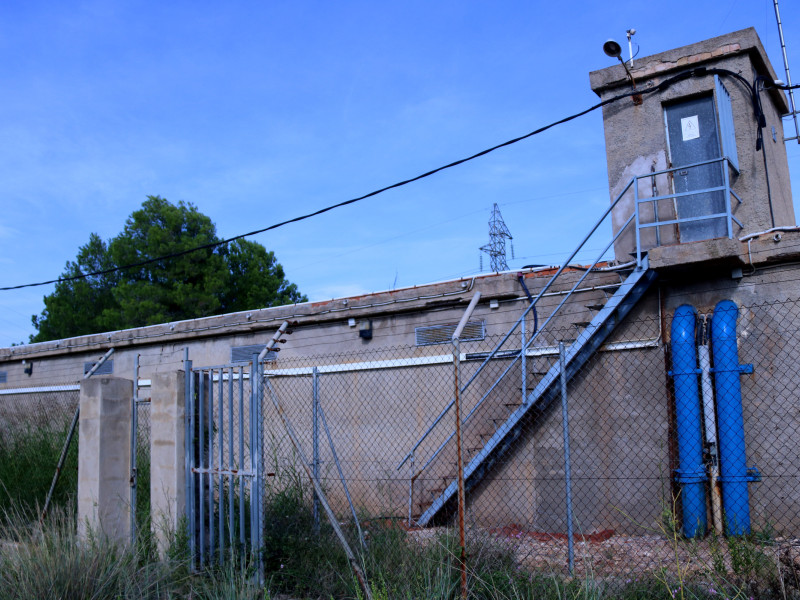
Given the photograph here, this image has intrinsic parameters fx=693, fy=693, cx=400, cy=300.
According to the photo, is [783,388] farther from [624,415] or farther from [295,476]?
[295,476]

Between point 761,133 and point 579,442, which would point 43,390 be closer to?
point 579,442

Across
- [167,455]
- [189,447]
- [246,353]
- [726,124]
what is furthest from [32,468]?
[726,124]

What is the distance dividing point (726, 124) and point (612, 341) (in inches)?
138

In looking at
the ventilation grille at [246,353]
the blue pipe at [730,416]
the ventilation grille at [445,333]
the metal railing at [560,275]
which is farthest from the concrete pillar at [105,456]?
the blue pipe at [730,416]

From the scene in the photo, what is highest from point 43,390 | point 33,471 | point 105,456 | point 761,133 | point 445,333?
point 761,133

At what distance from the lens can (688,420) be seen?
8094 millimetres

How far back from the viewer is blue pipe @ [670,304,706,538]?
784 centimetres

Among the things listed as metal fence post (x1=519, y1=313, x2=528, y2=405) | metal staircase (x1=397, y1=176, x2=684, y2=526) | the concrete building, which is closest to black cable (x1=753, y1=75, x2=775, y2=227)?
the concrete building

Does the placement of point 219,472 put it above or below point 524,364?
below

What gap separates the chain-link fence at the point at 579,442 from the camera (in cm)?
779

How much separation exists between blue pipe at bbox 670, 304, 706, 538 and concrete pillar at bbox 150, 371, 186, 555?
534 centimetres

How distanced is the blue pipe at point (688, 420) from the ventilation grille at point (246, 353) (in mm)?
6732

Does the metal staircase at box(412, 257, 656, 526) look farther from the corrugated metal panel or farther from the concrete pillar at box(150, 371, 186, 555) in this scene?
the concrete pillar at box(150, 371, 186, 555)

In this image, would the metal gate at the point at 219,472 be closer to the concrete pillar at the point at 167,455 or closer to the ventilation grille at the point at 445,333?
the concrete pillar at the point at 167,455
